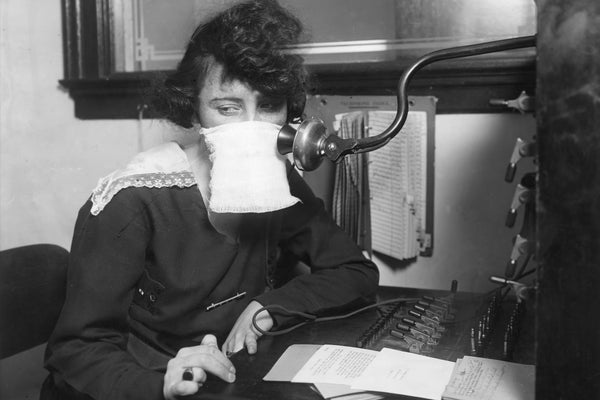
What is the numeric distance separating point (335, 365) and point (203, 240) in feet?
1.31

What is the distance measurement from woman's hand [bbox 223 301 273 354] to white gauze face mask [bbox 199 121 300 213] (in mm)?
193

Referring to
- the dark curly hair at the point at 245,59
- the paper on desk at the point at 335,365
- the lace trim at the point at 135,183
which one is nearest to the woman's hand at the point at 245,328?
the paper on desk at the point at 335,365

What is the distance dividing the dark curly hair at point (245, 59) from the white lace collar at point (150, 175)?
0.11m

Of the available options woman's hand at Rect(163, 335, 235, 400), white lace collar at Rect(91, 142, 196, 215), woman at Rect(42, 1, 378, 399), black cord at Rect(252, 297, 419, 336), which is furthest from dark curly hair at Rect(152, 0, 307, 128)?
woman's hand at Rect(163, 335, 235, 400)

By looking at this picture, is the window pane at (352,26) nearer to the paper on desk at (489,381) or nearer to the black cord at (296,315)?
the black cord at (296,315)

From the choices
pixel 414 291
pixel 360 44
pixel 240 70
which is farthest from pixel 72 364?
pixel 360 44

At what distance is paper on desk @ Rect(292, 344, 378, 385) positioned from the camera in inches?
33.8

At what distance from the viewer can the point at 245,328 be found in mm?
1090

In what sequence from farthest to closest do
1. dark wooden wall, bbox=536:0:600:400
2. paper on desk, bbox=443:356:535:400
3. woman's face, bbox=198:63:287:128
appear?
woman's face, bbox=198:63:287:128 < paper on desk, bbox=443:356:535:400 < dark wooden wall, bbox=536:0:600:400

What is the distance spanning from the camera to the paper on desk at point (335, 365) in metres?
0.86

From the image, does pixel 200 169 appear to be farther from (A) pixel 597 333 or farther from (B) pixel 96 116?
(A) pixel 597 333

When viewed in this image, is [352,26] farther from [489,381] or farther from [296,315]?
[489,381]

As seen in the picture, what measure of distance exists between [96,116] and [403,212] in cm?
84

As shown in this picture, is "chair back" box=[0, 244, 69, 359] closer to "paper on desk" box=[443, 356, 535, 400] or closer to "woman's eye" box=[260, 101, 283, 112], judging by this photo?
"woman's eye" box=[260, 101, 283, 112]
